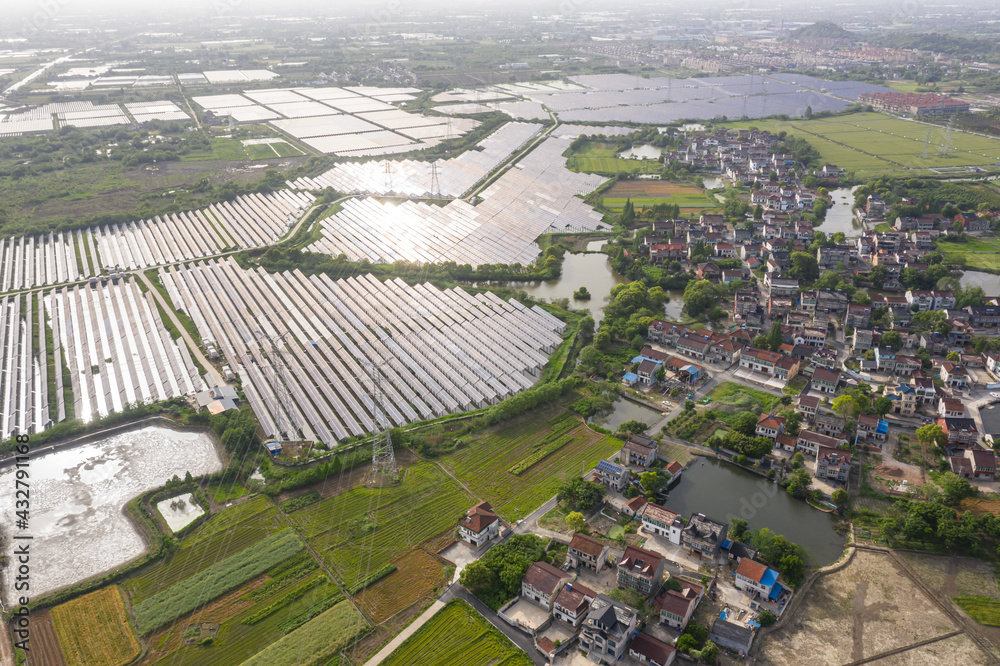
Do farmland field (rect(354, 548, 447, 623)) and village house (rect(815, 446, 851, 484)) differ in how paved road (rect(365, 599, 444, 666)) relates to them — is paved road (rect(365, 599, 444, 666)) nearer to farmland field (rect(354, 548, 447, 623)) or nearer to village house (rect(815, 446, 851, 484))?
farmland field (rect(354, 548, 447, 623))

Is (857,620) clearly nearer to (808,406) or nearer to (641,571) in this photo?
(641,571)

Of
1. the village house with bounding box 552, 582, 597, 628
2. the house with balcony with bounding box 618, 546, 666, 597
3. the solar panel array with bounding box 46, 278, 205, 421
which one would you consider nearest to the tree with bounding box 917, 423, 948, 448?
the house with balcony with bounding box 618, 546, 666, 597

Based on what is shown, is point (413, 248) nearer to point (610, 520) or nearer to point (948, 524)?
point (610, 520)

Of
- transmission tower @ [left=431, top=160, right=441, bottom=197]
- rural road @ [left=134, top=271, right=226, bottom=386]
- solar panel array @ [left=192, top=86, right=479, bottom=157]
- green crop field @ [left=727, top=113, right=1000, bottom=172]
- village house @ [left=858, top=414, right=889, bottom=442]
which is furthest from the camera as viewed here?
solar panel array @ [left=192, top=86, right=479, bottom=157]

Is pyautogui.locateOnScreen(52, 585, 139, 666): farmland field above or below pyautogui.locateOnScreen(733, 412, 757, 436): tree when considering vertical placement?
below

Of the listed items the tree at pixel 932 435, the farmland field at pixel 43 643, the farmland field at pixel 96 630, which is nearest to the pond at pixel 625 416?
the tree at pixel 932 435

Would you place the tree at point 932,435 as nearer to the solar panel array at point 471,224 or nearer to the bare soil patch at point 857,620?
the bare soil patch at point 857,620
